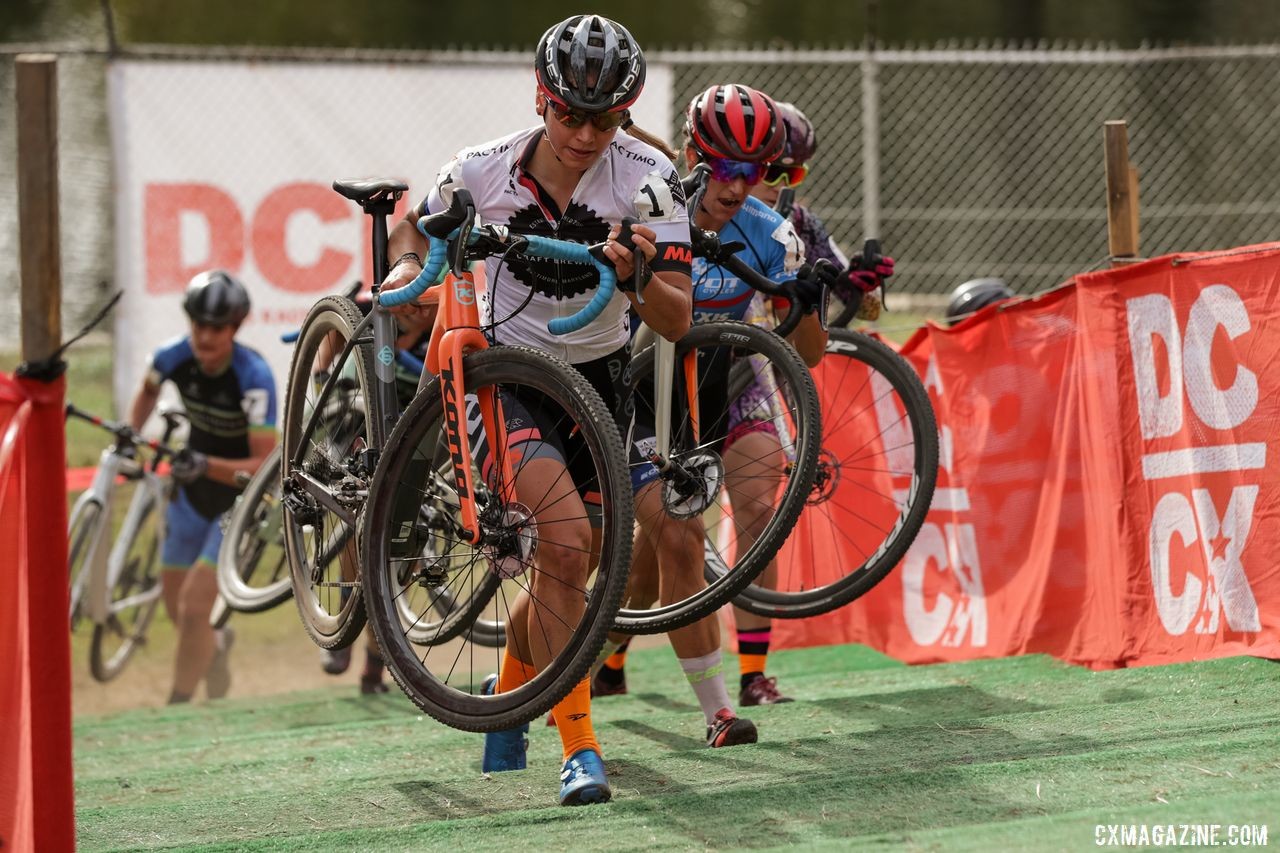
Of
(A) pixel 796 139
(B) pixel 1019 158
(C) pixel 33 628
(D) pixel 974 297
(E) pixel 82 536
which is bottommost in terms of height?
(E) pixel 82 536

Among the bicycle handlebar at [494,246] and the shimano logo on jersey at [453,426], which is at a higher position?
the bicycle handlebar at [494,246]

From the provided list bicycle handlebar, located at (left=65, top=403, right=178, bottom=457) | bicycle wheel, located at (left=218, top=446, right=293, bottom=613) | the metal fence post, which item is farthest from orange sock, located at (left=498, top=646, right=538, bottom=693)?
the metal fence post

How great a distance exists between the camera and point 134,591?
10.7m

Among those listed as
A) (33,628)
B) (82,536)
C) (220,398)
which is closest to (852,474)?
→ (220,398)

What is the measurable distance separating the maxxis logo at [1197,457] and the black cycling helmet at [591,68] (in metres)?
2.59

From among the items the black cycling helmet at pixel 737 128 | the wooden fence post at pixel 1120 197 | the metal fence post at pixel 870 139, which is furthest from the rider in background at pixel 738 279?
the metal fence post at pixel 870 139

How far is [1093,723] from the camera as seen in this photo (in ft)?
16.5

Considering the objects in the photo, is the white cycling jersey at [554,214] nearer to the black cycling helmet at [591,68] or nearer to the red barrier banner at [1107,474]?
the black cycling helmet at [591,68]

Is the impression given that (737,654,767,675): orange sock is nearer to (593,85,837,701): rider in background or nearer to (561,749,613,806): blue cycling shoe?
(593,85,837,701): rider in background

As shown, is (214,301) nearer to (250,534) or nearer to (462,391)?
(250,534)

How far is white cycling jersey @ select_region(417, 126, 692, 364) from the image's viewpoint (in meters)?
4.60

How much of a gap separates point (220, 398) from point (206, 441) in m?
0.35

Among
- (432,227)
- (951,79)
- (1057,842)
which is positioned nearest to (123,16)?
(951,79)

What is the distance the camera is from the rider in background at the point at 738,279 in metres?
5.62
